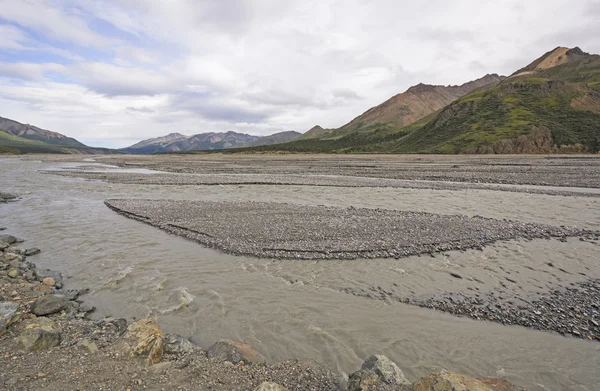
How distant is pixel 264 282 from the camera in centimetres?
1237

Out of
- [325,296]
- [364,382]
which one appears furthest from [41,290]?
[364,382]

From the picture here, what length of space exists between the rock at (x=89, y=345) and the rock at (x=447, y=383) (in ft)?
23.5

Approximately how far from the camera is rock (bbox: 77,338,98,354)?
22.8 ft

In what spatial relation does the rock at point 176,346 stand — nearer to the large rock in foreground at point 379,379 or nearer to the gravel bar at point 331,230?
the large rock in foreground at point 379,379

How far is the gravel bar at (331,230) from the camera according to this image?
1569 cm

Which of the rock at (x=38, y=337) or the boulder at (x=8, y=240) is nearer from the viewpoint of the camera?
the rock at (x=38, y=337)

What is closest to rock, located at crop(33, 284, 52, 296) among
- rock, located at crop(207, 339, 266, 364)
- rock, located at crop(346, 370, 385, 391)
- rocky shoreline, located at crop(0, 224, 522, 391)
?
rocky shoreline, located at crop(0, 224, 522, 391)

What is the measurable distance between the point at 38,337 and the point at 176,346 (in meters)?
3.17

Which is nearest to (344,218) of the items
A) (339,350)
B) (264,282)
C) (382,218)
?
(382,218)

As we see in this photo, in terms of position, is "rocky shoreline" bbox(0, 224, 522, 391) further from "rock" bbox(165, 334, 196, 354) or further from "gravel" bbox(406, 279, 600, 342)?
"gravel" bbox(406, 279, 600, 342)

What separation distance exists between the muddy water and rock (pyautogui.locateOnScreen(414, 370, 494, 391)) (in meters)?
1.89

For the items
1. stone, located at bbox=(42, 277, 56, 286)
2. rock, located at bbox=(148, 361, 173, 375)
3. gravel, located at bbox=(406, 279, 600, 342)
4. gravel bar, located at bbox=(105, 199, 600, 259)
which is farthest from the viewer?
gravel bar, located at bbox=(105, 199, 600, 259)

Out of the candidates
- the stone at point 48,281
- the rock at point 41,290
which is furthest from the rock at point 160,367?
the stone at point 48,281

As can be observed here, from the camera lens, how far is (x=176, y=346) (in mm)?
7449
